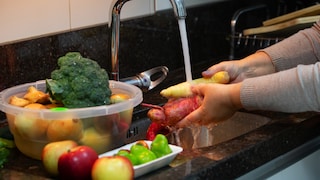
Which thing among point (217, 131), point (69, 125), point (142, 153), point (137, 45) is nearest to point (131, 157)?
point (142, 153)

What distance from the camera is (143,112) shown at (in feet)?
4.83

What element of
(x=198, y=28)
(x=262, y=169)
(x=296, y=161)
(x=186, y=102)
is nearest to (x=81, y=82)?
(x=186, y=102)

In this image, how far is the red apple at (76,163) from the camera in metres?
0.98

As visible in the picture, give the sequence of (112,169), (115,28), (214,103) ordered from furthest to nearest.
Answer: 1. (115,28)
2. (214,103)
3. (112,169)

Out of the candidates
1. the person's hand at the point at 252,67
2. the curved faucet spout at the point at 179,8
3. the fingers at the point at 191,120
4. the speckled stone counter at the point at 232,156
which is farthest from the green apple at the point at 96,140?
the person's hand at the point at 252,67

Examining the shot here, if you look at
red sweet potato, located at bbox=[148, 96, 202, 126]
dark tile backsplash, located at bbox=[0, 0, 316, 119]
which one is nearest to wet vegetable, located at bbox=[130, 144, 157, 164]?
red sweet potato, located at bbox=[148, 96, 202, 126]

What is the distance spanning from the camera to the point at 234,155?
1133 mm

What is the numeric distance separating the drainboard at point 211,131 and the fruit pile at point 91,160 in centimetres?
33

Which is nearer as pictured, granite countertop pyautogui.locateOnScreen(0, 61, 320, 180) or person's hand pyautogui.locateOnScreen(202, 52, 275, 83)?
granite countertop pyautogui.locateOnScreen(0, 61, 320, 180)

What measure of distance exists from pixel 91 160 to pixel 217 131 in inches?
23.5

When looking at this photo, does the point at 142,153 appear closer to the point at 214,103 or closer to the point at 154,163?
the point at 154,163

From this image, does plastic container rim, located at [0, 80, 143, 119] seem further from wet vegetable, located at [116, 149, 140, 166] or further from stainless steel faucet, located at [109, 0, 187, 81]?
stainless steel faucet, located at [109, 0, 187, 81]

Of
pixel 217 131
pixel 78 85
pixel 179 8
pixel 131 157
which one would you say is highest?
pixel 179 8

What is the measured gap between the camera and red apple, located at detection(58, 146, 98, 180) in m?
0.98
